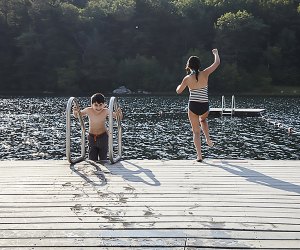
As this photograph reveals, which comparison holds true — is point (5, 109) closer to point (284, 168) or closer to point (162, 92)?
point (162, 92)

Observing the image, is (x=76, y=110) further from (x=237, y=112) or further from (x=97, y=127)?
(x=237, y=112)

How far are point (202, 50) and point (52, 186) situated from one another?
208 feet

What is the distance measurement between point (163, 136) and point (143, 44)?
157 feet

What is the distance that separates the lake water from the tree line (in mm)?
29615

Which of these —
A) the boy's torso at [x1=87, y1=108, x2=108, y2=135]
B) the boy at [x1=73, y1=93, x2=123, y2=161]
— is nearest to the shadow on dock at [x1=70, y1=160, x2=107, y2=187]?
the boy at [x1=73, y1=93, x2=123, y2=161]

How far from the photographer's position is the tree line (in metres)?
63.6

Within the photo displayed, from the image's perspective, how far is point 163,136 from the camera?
916 inches

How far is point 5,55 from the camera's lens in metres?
67.3

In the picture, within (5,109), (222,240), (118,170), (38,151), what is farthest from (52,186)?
(5,109)

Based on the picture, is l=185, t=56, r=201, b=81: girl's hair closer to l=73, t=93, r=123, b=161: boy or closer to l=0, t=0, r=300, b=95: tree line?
l=73, t=93, r=123, b=161: boy

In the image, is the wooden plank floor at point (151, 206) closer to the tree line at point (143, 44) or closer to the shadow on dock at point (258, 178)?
the shadow on dock at point (258, 178)

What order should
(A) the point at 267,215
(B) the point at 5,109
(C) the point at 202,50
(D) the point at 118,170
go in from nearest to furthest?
1. (A) the point at 267,215
2. (D) the point at 118,170
3. (B) the point at 5,109
4. (C) the point at 202,50

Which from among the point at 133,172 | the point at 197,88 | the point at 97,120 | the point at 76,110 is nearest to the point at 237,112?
the point at 197,88

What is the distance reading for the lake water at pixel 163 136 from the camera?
18.5m
